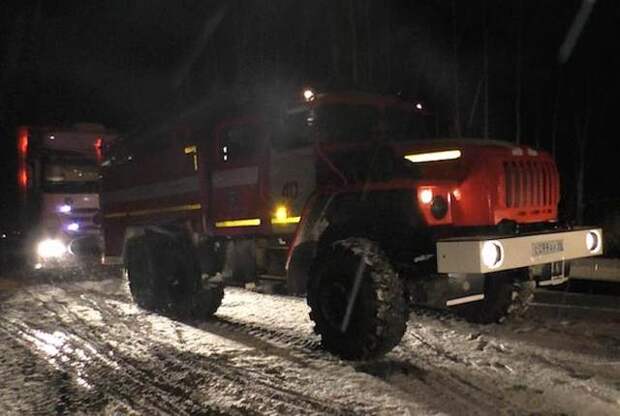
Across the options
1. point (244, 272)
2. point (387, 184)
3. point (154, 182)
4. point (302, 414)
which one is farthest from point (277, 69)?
point (302, 414)

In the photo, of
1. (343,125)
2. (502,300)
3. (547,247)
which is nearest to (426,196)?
(547,247)

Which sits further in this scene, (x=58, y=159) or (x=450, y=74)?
(x=450, y=74)

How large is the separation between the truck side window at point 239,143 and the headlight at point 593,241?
3.69 m

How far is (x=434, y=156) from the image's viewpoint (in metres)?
6.21

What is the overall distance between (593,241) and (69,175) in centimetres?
1479

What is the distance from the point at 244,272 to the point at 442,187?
9.50ft

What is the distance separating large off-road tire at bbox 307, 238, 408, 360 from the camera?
225 inches

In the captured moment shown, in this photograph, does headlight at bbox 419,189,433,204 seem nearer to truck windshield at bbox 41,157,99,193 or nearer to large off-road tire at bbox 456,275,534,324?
large off-road tire at bbox 456,275,534,324

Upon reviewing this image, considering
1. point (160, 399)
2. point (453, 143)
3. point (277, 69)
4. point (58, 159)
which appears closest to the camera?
point (160, 399)

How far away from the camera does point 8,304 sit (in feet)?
32.9

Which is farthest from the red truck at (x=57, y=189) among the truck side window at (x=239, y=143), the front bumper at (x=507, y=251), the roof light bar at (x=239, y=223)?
the front bumper at (x=507, y=251)

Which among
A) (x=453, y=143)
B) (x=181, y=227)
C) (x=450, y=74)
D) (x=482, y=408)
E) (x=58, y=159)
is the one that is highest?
(x=450, y=74)

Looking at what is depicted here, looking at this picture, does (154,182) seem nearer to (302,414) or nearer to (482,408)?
(302,414)

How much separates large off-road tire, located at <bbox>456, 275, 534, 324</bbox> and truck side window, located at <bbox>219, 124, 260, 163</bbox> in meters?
3.04
